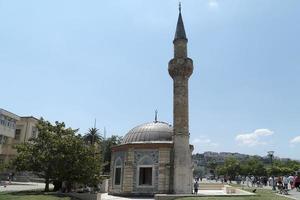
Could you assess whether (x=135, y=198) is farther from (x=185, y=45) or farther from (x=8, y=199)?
(x=185, y=45)

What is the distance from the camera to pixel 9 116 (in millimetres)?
43250

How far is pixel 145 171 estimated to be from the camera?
91.3 ft

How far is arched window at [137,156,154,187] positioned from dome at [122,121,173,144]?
1.97 metres

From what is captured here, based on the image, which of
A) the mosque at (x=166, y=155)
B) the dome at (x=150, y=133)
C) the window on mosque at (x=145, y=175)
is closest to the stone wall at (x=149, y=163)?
the mosque at (x=166, y=155)

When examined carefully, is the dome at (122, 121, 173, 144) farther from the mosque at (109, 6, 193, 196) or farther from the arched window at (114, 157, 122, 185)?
the arched window at (114, 157, 122, 185)

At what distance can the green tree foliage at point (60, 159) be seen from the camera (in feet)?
77.2

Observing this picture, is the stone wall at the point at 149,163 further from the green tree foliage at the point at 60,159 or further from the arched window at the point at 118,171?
the green tree foliage at the point at 60,159

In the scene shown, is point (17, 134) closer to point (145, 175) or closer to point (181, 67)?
point (145, 175)

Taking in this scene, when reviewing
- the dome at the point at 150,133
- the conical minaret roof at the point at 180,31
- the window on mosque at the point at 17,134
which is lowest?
the dome at the point at 150,133

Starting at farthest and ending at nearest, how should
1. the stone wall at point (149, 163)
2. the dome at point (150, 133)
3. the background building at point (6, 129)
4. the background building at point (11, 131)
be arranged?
the background building at point (11, 131) → the background building at point (6, 129) → the dome at point (150, 133) → the stone wall at point (149, 163)

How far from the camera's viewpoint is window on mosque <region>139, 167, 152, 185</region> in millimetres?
27578

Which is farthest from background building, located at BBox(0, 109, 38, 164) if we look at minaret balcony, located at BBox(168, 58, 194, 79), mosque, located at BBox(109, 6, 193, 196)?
minaret balcony, located at BBox(168, 58, 194, 79)

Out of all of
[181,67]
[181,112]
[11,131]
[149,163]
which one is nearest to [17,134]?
[11,131]

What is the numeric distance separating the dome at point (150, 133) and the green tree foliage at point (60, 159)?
5.25m
